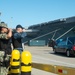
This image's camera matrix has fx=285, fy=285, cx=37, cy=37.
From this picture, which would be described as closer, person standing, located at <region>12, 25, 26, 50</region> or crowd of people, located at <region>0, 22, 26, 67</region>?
crowd of people, located at <region>0, 22, 26, 67</region>

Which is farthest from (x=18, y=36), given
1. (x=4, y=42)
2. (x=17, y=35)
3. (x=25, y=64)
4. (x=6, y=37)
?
(x=25, y=64)

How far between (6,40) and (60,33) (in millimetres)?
60497

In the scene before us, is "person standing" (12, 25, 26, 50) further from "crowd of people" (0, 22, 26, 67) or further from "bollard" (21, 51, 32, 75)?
"bollard" (21, 51, 32, 75)

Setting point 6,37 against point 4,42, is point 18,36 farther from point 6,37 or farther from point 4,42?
point 6,37

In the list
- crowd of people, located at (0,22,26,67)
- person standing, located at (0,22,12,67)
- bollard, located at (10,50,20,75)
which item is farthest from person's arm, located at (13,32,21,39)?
bollard, located at (10,50,20,75)

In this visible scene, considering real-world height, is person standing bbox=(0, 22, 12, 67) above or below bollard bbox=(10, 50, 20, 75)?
above

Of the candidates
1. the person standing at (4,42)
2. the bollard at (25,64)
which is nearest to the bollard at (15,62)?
the person standing at (4,42)

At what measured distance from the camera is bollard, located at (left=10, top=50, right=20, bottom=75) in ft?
20.0

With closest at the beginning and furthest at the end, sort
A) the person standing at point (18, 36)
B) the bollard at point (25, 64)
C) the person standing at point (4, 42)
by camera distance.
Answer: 1. the bollard at point (25, 64)
2. the person standing at point (4, 42)
3. the person standing at point (18, 36)

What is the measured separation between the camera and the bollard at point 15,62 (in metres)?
6.10

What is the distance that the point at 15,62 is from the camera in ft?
20.1

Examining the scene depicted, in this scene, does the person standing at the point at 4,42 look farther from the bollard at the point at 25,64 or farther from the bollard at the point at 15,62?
the bollard at the point at 25,64

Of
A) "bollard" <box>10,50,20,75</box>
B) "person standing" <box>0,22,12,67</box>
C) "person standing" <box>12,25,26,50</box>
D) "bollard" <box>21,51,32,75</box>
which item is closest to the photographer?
"bollard" <box>21,51,32,75</box>

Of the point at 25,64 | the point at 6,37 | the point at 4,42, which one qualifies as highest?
the point at 6,37
